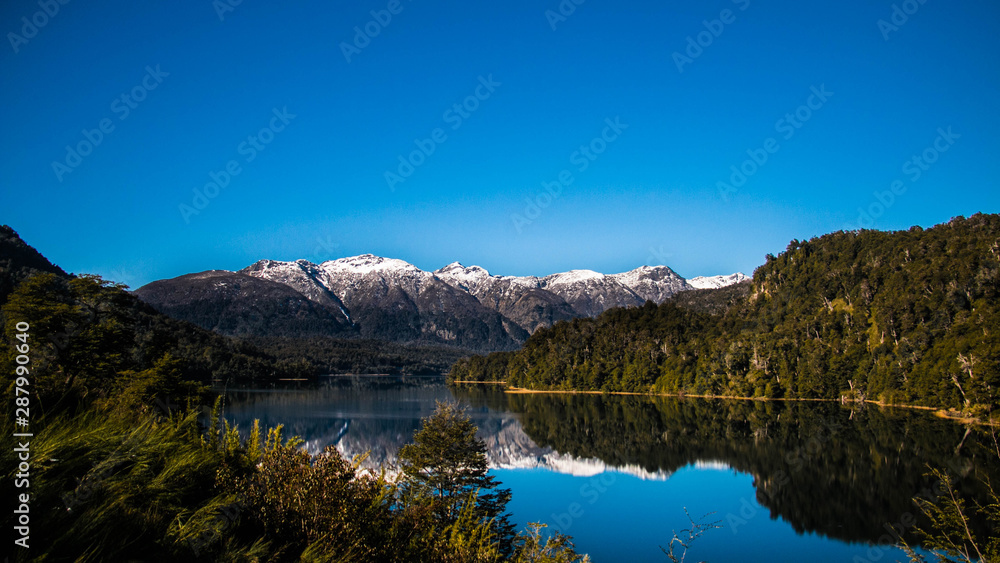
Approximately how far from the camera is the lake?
87.5ft

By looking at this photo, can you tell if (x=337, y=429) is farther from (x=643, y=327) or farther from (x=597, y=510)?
(x=643, y=327)

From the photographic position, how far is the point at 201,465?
24.2 ft

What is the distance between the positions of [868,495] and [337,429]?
4731 cm

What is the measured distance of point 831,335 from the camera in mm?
106375

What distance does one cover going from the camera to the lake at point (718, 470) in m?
26.7

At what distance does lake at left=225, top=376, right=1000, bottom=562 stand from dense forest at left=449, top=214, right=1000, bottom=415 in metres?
11.8

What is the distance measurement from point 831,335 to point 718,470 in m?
78.3
